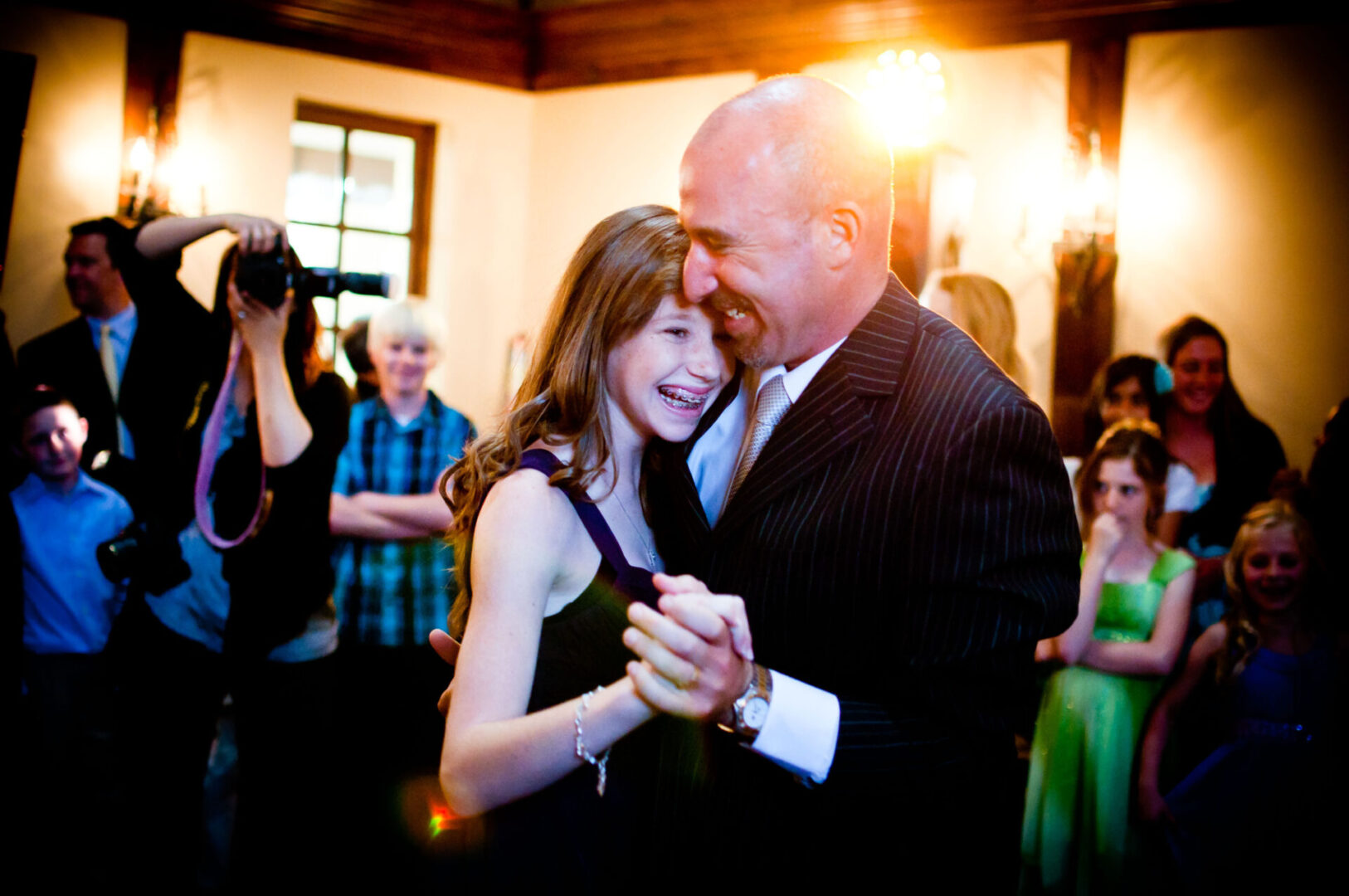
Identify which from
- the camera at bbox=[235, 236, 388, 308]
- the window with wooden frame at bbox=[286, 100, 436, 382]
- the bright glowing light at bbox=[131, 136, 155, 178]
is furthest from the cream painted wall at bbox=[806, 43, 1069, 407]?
the bright glowing light at bbox=[131, 136, 155, 178]

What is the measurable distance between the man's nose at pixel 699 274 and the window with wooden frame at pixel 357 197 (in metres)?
4.74

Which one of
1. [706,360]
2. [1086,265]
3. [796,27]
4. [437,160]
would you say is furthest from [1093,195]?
[706,360]

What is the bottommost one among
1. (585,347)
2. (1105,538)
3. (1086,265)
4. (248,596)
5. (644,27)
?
(248,596)

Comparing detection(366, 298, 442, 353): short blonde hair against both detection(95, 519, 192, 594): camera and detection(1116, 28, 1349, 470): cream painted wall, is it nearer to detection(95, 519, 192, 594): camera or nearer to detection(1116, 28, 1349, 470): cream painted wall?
detection(95, 519, 192, 594): camera

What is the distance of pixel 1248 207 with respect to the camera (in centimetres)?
464

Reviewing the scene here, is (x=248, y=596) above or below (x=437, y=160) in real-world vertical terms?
below

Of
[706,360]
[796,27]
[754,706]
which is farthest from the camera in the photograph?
[796,27]

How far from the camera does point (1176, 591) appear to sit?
3.00 m

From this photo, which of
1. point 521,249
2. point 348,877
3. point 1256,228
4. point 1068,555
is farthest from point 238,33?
point 1068,555

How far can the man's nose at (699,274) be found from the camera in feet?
4.83

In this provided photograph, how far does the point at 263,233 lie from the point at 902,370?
1.80 m

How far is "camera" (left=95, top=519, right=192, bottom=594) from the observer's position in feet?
8.74

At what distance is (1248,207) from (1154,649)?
8.52 feet

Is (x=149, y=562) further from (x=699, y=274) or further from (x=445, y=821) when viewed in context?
(x=699, y=274)
